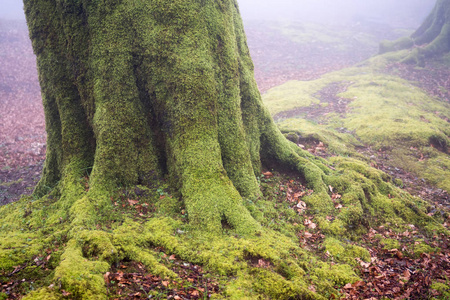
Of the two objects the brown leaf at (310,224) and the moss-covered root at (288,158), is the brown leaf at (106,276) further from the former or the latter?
the moss-covered root at (288,158)

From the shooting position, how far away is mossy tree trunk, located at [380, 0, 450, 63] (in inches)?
771

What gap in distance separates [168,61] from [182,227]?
9.87ft

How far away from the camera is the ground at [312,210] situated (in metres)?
3.55

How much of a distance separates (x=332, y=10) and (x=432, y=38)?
33.3m

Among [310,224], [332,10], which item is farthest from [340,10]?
[310,224]

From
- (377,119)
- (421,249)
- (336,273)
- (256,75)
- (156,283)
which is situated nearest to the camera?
(156,283)

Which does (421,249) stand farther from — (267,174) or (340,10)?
(340,10)

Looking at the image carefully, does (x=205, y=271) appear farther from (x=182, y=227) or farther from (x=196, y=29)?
(x=196, y=29)

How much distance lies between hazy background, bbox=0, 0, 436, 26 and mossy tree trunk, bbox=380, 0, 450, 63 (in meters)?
19.5

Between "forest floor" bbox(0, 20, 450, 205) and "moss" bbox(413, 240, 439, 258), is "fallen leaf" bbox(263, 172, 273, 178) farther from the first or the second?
"forest floor" bbox(0, 20, 450, 205)

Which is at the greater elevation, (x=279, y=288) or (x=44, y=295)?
(x=44, y=295)

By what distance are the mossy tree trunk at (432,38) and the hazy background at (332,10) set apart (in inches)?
769

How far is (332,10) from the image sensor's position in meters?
49.5

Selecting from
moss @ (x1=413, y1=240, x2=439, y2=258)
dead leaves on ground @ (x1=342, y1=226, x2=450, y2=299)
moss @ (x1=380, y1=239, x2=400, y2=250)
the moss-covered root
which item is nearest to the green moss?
dead leaves on ground @ (x1=342, y1=226, x2=450, y2=299)
